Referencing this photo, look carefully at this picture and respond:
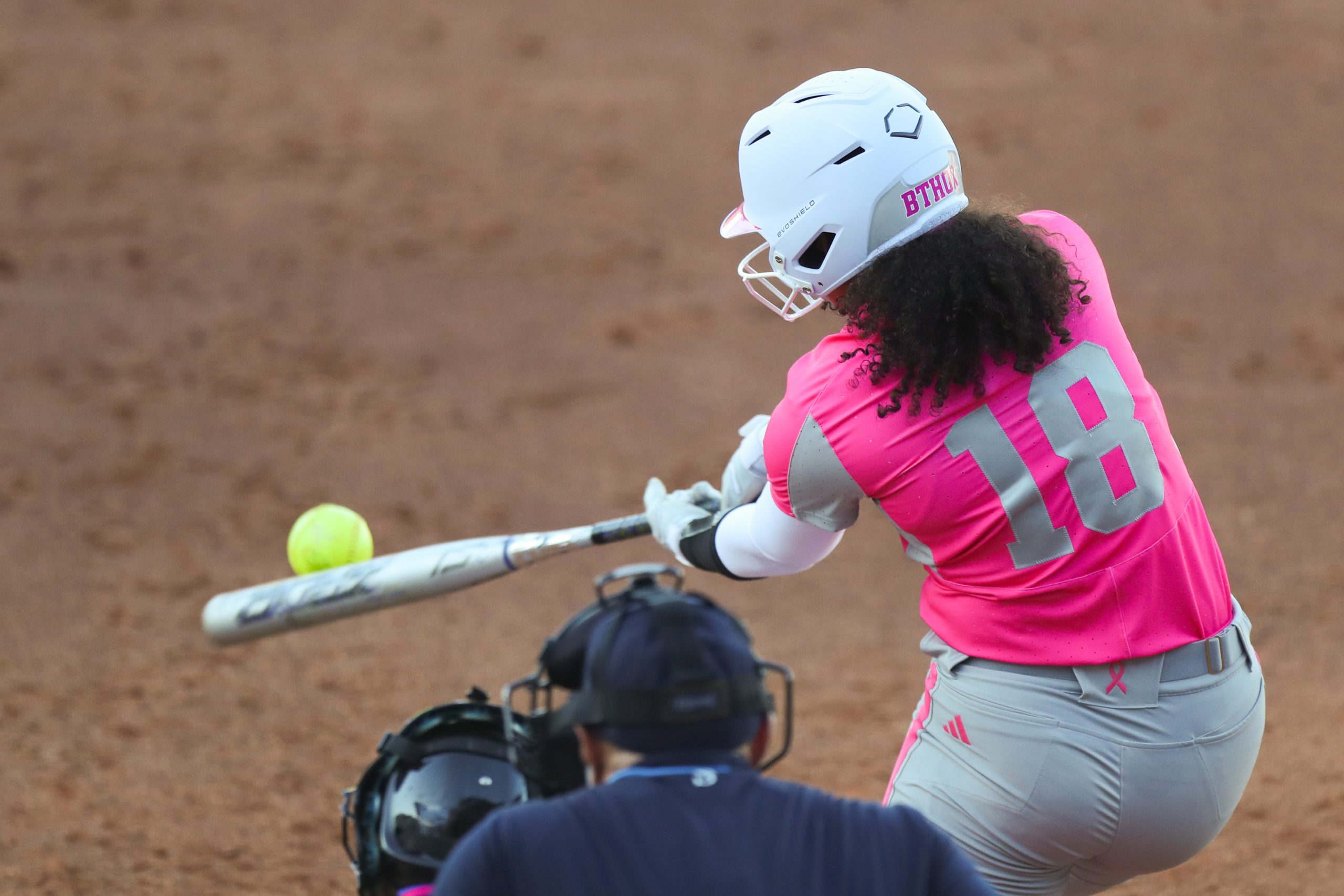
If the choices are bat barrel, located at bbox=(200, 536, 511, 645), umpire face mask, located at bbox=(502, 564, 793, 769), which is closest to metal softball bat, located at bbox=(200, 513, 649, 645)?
bat barrel, located at bbox=(200, 536, 511, 645)

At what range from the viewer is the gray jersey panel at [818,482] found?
8.72 feet

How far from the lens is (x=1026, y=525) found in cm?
258

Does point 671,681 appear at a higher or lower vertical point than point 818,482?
lower

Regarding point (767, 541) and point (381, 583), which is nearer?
point (767, 541)

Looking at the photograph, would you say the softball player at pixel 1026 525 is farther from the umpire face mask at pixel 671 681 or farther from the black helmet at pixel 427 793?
the black helmet at pixel 427 793

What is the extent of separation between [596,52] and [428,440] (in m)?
5.48

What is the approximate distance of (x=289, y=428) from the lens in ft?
Answer: 27.5

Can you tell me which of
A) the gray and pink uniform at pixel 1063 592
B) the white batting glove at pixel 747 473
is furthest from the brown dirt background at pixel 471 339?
the gray and pink uniform at pixel 1063 592

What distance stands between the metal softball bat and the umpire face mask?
4.62 feet

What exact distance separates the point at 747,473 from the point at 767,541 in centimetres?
38

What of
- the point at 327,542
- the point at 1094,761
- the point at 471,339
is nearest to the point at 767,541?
the point at 1094,761

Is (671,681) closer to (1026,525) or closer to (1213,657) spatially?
(1026,525)

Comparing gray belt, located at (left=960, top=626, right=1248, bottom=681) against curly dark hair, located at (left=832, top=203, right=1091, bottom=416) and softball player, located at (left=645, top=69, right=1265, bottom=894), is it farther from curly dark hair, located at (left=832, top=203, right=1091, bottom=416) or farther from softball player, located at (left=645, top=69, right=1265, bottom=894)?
curly dark hair, located at (left=832, top=203, right=1091, bottom=416)

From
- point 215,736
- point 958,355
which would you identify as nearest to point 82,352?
point 215,736
